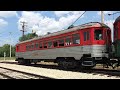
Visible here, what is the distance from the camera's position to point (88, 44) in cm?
1930

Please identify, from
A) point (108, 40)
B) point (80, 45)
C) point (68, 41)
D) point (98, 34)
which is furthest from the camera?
point (68, 41)

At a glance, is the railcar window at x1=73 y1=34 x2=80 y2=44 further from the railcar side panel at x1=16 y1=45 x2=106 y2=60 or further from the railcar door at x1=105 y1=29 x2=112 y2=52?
the railcar door at x1=105 y1=29 x2=112 y2=52

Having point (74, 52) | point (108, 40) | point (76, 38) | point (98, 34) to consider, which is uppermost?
point (98, 34)

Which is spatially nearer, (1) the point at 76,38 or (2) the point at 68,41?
(1) the point at 76,38

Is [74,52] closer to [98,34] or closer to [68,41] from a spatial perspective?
[68,41]

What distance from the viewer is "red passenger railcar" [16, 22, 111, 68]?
1908cm

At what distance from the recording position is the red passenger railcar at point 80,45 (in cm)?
1908

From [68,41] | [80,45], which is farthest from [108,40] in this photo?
[68,41]

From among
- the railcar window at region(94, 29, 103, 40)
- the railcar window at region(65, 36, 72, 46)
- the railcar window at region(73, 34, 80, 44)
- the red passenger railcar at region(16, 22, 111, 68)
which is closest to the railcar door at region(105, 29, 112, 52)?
the red passenger railcar at region(16, 22, 111, 68)

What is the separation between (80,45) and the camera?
782 inches

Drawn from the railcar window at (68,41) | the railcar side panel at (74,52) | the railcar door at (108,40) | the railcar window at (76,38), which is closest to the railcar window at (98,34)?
the railcar door at (108,40)
